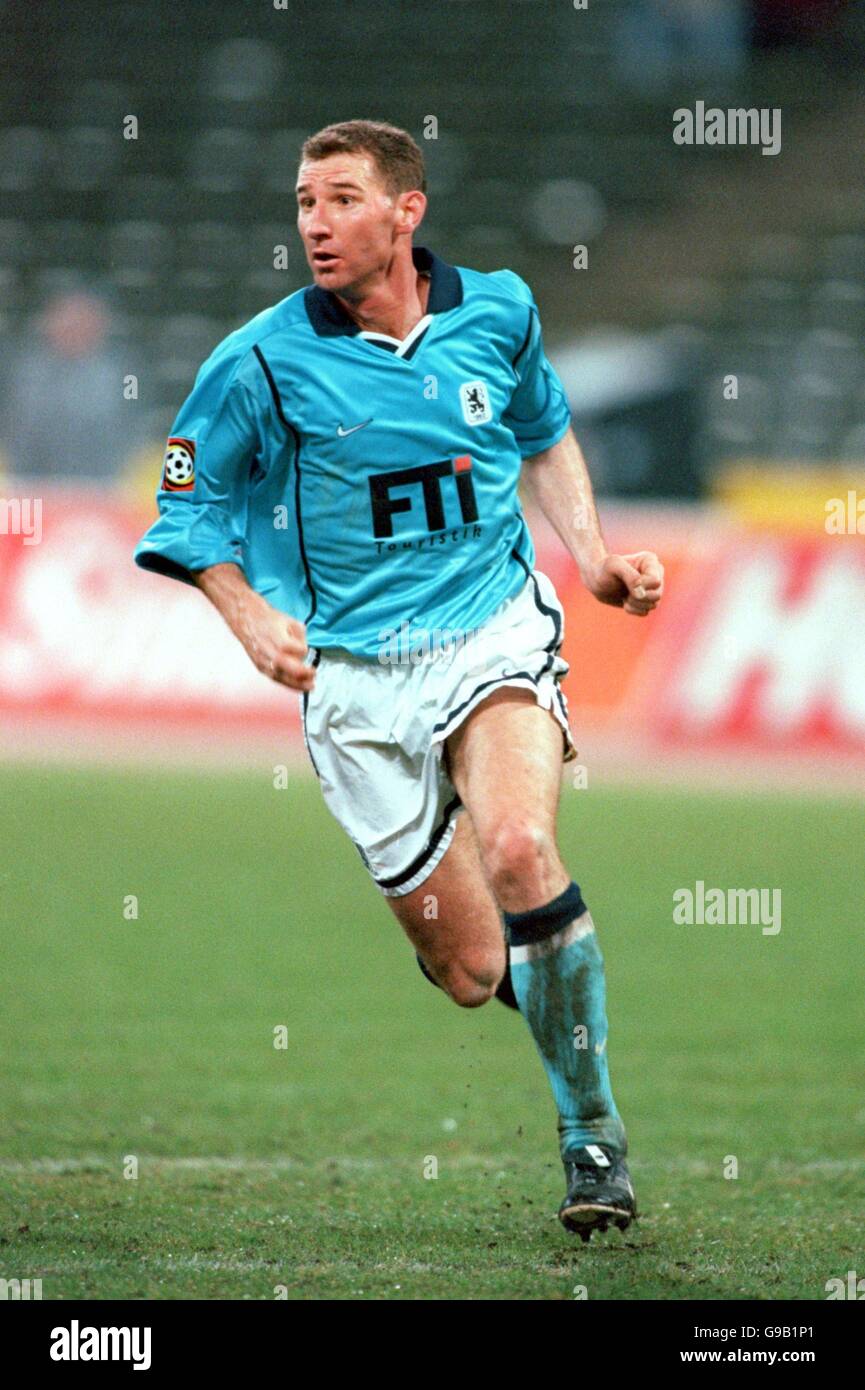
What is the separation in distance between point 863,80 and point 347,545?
17.6m

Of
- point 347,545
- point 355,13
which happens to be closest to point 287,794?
point 347,545

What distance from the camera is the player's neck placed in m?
5.36

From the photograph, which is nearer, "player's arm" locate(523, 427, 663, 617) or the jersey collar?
"player's arm" locate(523, 427, 663, 617)

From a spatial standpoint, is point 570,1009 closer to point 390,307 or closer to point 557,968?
point 557,968

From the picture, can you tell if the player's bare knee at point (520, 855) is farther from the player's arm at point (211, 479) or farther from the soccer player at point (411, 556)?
the player's arm at point (211, 479)

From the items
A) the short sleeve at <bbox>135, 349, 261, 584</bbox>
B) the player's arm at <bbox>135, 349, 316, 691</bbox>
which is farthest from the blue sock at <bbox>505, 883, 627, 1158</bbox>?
the short sleeve at <bbox>135, 349, 261, 584</bbox>

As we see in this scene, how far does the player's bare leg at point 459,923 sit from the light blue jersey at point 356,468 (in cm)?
65

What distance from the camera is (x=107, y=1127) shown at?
243 inches

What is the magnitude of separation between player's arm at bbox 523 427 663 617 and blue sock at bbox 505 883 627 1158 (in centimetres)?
82

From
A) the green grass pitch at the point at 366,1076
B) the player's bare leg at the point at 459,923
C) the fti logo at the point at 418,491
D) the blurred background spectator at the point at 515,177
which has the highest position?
the blurred background spectator at the point at 515,177

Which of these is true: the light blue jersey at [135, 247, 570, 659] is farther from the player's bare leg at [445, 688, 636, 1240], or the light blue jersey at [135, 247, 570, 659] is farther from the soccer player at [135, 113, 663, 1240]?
the player's bare leg at [445, 688, 636, 1240]

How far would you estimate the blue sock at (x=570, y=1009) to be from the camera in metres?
4.81

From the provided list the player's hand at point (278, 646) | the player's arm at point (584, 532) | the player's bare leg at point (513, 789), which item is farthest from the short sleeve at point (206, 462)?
the player's arm at point (584, 532)

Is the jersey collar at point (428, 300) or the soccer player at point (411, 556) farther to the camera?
the jersey collar at point (428, 300)
